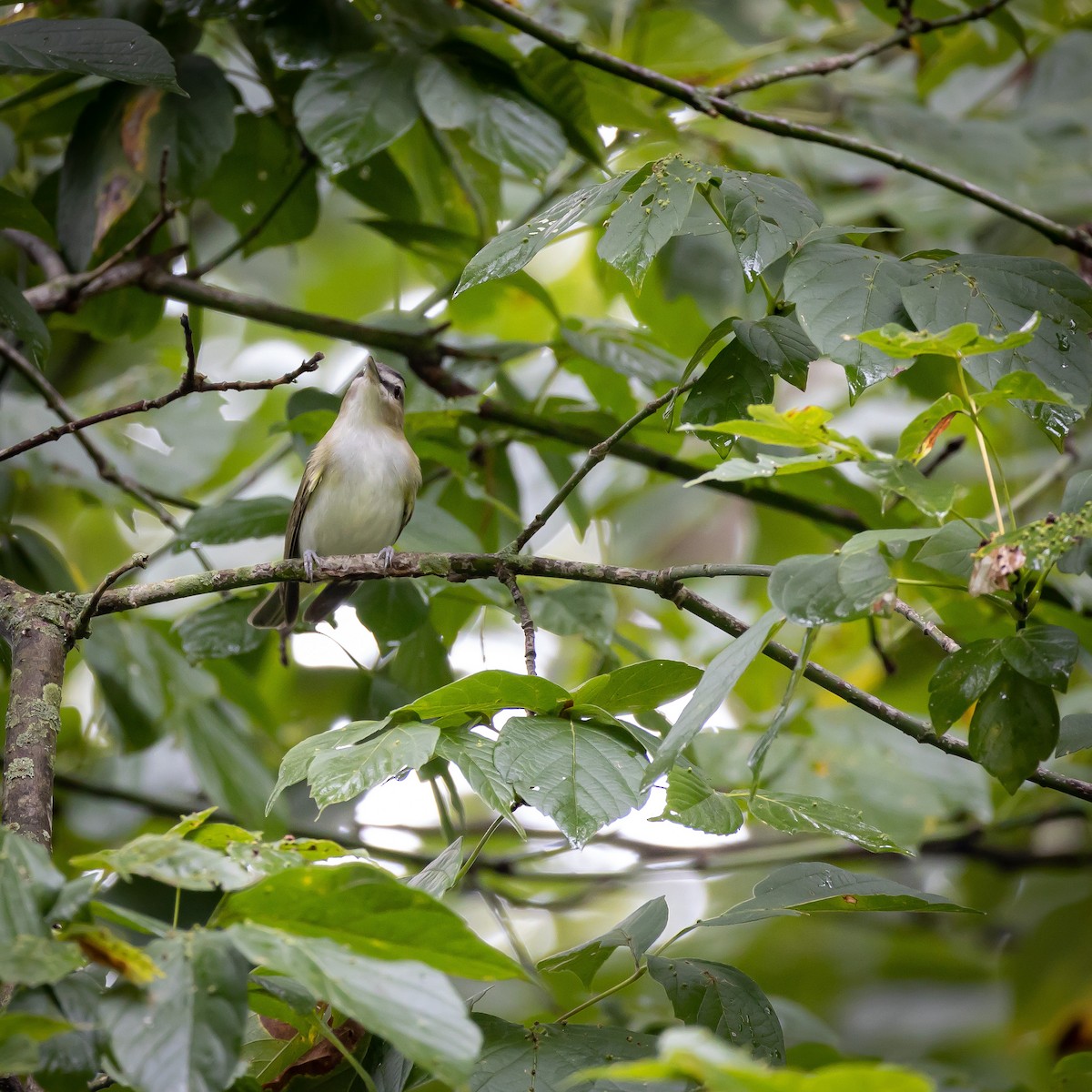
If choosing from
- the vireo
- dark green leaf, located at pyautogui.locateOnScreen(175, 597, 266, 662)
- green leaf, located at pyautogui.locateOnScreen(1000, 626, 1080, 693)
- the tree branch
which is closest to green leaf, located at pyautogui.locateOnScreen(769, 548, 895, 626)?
green leaf, located at pyautogui.locateOnScreen(1000, 626, 1080, 693)

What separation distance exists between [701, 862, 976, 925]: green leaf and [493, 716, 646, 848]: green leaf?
0.35 m

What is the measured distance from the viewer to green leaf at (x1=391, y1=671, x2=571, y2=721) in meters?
1.69

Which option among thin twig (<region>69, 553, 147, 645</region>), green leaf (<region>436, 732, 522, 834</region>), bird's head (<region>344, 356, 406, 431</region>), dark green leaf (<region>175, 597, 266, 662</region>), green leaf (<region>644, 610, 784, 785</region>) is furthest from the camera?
bird's head (<region>344, 356, 406, 431</region>)

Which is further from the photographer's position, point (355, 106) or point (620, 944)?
point (355, 106)

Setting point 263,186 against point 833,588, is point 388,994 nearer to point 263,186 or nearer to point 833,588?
point 833,588

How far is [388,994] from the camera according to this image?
48.8 inches

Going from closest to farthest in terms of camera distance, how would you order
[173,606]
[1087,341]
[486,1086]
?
[486,1086] < [1087,341] < [173,606]

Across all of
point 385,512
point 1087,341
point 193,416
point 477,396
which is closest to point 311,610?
point 385,512

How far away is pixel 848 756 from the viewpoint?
→ 152 inches

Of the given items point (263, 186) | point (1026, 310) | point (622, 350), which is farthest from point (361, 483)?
point (1026, 310)

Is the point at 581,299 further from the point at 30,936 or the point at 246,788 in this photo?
A: the point at 30,936

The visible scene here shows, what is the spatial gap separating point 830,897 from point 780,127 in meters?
1.90

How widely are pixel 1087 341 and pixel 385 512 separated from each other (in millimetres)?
3218

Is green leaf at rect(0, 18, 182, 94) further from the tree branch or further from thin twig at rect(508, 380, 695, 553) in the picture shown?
thin twig at rect(508, 380, 695, 553)
